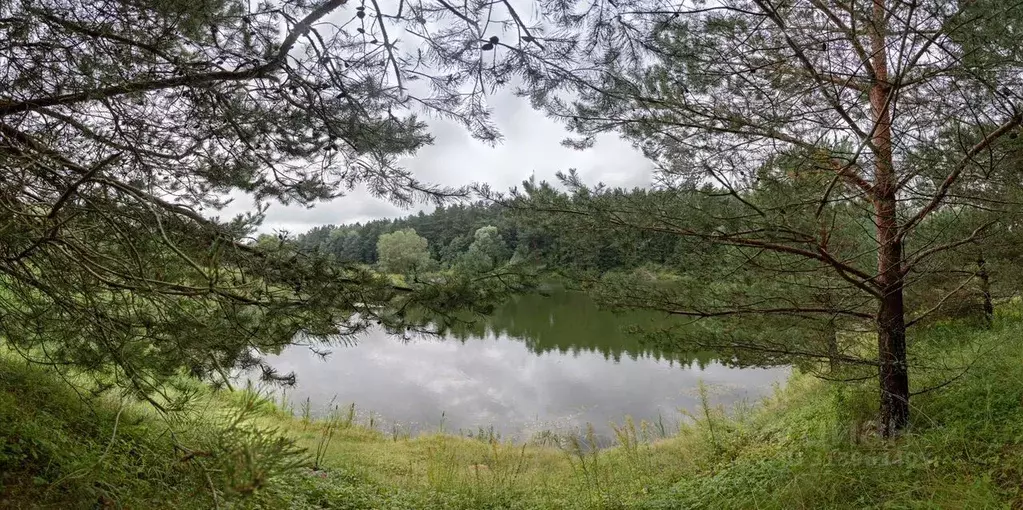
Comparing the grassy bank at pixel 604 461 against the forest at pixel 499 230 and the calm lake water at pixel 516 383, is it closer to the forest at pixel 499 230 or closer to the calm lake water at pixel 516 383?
the forest at pixel 499 230

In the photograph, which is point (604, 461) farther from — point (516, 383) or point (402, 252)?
point (516, 383)

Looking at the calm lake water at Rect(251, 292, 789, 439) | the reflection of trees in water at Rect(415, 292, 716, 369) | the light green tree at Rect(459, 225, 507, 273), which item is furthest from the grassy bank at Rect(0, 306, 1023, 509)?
the reflection of trees in water at Rect(415, 292, 716, 369)

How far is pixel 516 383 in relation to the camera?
11.0m

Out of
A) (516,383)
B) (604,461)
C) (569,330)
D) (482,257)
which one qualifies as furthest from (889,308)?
(569,330)

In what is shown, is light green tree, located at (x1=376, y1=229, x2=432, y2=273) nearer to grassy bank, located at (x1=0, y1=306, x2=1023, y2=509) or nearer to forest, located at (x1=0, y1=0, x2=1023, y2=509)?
forest, located at (x1=0, y1=0, x2=1023, y2=509)

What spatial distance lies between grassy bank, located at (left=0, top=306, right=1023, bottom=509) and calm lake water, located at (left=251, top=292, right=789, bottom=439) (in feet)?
5.57

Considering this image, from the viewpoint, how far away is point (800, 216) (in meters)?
2.83

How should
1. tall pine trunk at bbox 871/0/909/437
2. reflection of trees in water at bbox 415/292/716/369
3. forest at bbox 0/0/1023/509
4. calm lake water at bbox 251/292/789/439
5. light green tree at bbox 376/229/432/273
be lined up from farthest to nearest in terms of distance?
1. reflection of trees in water at bbox 415/292/716/369
2. calm lake water at bbox 251/292/789/439
3. tall pine trunk at bbox 871/0/909/437
4. light green tree at bbox 376/229/432/273
5. forest at bbox 0/0/1023/509

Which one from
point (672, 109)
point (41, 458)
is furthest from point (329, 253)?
point (672, 109)

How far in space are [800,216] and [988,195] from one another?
98 centimetres

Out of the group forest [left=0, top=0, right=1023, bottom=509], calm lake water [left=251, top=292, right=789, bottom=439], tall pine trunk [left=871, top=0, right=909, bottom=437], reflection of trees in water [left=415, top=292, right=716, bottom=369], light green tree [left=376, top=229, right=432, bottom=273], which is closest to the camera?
forest [left=0, top=0, right=1023, bottom=509]

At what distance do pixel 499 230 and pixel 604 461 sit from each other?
3.60 m

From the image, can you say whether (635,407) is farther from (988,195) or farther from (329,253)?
(329,253)

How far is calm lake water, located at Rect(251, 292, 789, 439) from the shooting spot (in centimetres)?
865
